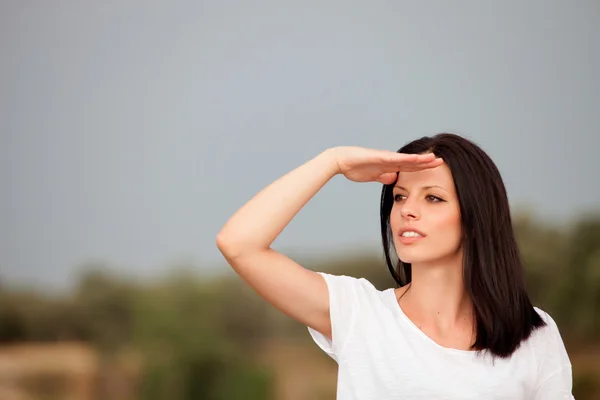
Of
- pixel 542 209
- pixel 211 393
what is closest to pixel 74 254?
pixel 211 393

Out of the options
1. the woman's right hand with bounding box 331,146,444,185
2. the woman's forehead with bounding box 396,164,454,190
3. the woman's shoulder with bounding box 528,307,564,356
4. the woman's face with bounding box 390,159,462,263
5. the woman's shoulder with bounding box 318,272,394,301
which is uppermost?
the woman's right hand with bounding box 331,146,444,185

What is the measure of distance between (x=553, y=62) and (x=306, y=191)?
117 inches

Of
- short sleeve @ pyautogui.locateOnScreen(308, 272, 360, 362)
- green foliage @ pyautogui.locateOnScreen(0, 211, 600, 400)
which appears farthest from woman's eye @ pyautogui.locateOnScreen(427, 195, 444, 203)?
green foliage @ pyautogui.locateOnScreen(0, 211, 600, 400)

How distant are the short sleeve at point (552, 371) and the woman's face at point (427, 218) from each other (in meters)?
0.27

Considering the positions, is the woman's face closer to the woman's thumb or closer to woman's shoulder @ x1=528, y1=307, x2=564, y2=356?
the woman's thumb

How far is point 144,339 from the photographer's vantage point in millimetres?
4055

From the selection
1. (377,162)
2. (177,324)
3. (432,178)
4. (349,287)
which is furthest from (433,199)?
(177,324)

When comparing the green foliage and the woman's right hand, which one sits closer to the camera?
the woman's right hand

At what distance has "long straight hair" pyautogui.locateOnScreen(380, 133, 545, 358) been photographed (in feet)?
5.54

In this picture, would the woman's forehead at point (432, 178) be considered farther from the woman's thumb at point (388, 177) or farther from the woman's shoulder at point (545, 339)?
the woman's shoulder at point (545, 339)

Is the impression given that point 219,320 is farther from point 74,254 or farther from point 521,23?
point 521,23

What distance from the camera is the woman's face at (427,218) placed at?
5.48 feet

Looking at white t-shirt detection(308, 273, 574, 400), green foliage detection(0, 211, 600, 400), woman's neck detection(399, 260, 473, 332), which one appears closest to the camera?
white t-shirt detection(308, 273, 574, 400)

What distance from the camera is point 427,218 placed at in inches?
65.9
